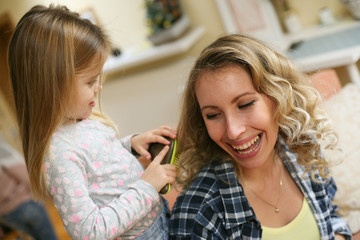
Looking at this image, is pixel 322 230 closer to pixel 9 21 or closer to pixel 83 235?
pixel 83 235

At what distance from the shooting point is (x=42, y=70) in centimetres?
103

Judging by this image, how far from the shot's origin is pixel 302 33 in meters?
2.97

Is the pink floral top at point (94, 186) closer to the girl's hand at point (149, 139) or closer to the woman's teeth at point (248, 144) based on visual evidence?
the girl's hand at point (149, 139)

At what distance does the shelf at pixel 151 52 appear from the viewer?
3218mm

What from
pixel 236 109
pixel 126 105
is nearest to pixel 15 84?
pixel 236 109

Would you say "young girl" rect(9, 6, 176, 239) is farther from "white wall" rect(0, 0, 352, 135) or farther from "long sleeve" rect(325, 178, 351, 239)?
"white wall" rect(0, 0, 352, 135)

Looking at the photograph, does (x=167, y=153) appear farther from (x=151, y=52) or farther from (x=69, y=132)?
(x=151, y=52)

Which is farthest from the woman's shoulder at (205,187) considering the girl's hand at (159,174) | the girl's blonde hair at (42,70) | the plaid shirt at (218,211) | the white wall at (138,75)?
the white wall at (138,75)

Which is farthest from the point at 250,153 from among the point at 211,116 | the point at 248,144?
the point at 211,116

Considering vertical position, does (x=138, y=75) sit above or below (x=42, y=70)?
below

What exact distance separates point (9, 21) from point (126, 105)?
145 cm

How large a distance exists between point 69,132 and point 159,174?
294 millimetres

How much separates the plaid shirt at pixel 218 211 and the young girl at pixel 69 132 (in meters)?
0.13

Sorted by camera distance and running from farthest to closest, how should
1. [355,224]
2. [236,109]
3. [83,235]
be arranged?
[355,224]
[236,109]
[83,235]
